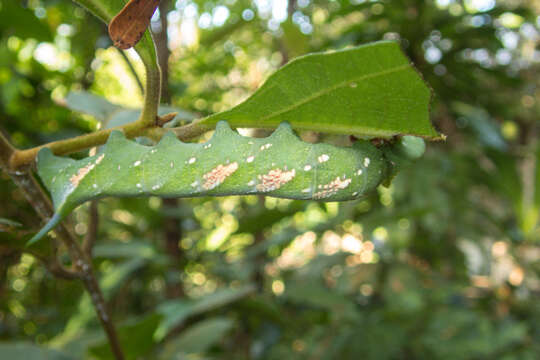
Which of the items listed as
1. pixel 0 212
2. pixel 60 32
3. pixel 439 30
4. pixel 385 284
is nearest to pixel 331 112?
pixel 0 212

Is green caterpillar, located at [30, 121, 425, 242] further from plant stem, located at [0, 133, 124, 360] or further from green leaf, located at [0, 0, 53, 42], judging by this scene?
green leaf, located at [0, 0, 53, 42]

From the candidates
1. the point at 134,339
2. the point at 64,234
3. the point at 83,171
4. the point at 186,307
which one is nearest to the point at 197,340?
the point at 186,307

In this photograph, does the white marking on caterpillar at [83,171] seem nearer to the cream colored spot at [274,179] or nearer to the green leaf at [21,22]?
the cream colored spot at [274,179]

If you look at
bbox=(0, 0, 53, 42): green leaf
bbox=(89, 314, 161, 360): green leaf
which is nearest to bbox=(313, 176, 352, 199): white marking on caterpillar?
bbox=(89, 314, 161, 360): green leaf

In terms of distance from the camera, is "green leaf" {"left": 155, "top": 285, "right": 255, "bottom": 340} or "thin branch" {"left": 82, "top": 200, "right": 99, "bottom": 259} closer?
"thin branch" {"left": 82, "top": 200, "right": 99, "bottom": 259}

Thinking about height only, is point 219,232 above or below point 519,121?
above

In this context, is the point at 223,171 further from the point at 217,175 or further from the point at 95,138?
the point at 95,138

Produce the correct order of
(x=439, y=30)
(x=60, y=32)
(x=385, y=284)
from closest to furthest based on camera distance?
1. (x=439, y=30)
2. (x=385, y=284)
3. (x=60, y=32)

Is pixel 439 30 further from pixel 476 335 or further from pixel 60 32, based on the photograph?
pixel 60 32
